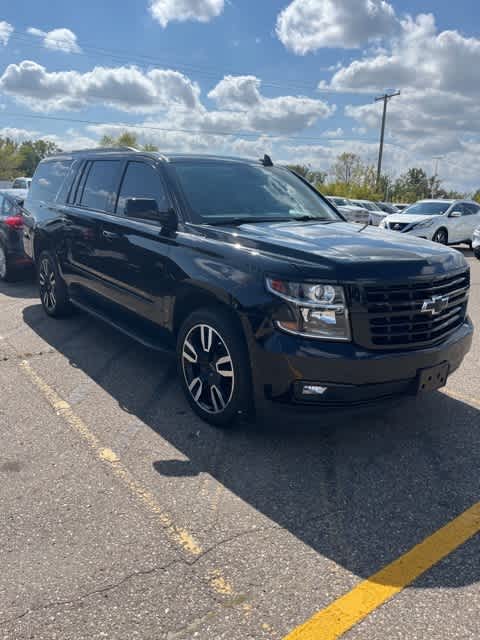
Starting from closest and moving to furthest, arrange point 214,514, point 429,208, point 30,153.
Result: point 214,514, point 429,208, point 30,153

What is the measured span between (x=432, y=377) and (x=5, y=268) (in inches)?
300

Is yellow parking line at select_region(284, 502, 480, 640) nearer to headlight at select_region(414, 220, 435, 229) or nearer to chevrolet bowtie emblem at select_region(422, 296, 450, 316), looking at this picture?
chevrolet bowtie emblem at select_region(422, 296, 450, 316)

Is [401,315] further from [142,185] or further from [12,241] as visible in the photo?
[12,241]

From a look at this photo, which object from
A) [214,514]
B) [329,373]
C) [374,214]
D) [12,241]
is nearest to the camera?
[214,514]

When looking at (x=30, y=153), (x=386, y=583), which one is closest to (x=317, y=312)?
(x=386, y=583)

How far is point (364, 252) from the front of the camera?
340 cm

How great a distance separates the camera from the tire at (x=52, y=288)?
639 centimetres

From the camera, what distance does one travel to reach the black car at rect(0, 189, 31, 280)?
8.73 metres

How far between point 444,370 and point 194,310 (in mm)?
1765

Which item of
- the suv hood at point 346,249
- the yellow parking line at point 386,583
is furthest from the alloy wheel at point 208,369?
the yellow parking line at point 386,583

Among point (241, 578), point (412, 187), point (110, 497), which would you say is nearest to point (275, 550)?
point (241, 578)

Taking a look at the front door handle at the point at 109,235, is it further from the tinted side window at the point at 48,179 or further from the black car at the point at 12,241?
the black car at the point at 12,241

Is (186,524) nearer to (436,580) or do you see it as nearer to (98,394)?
(436,580)

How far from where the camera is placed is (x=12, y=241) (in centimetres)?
878
